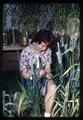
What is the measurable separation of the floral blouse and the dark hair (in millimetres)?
159

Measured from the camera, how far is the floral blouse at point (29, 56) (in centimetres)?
1305

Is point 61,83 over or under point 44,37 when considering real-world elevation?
under

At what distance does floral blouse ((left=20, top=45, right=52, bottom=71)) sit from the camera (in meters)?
13.1

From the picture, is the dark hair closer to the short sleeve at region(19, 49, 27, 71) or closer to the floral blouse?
the floral blouse

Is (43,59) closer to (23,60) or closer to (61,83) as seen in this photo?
(23,60)

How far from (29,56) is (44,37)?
1.41ft

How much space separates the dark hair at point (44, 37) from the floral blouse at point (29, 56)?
159mm

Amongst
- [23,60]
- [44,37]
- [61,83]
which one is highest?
[44,37]

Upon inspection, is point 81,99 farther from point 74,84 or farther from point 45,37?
point 45,37

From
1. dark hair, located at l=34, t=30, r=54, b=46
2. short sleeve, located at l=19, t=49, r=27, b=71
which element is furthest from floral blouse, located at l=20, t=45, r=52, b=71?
dark hair, located at l=34, t=30, r=54, b=46

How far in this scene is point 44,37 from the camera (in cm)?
1309

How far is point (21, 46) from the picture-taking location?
13039 mm

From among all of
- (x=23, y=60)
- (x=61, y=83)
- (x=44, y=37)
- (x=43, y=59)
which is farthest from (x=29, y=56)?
(x=61, y=83)

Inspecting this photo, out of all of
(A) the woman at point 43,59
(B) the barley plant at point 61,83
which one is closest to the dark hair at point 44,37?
(A) the woman at point 43,59
